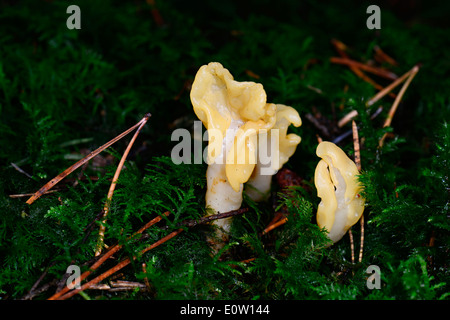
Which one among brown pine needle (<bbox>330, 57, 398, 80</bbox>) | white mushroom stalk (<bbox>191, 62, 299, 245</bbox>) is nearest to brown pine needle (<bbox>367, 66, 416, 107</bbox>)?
brown pine needle (<bbox>330, 57, 398, 80</bbox>)

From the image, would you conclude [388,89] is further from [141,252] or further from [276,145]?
[141,252]

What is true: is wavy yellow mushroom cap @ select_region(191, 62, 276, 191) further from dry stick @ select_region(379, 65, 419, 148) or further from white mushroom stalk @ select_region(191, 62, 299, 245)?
dry stick @ select_region(379, 65, 419, 148)

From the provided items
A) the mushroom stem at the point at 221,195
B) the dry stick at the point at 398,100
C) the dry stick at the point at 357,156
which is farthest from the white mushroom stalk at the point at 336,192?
the dry stick at the point at 398,100

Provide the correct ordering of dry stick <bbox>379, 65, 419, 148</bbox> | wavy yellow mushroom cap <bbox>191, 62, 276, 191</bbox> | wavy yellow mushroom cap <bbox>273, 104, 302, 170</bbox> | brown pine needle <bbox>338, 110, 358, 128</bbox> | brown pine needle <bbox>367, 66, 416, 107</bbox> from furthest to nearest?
1. brown pine needle <bbox>367, 66, 416, 107</bbox>
2. brown pine needle <bbox>338, 110, 358, 128</bbox>
3. dry stick <bbox>379, 65, 419, 148</bbox>
4. wavy yellow mushroom cap <bbox>273, 104, 302, 170</bbox>
5. wavy yellow mushroom cap <bbox>191, 62, 276, 191</bbox>

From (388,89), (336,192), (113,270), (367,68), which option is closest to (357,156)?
(336,192)

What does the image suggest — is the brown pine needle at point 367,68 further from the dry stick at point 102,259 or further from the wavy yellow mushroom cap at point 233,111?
the dry stick at point 102,259

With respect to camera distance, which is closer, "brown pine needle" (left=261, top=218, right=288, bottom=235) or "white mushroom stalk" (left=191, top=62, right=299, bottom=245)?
"white mushroom stalk" (left=191, top=62, right=299, bottom=245)

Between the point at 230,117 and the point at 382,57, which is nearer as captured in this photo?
the point at 230,117
